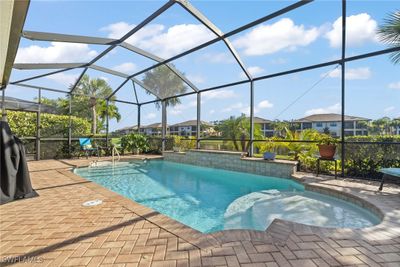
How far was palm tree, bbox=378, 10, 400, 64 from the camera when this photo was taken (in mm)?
4797

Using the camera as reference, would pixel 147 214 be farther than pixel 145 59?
No

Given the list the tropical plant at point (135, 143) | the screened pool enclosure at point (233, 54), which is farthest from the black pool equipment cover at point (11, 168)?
the tropical plant at point (135, 143)

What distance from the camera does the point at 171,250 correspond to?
2203 millimetres

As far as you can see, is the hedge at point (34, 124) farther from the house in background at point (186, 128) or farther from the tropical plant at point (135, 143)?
the house in background at point (186, 128)

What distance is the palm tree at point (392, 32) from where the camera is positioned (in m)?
4.80

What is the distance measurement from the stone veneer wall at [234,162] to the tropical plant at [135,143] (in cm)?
173

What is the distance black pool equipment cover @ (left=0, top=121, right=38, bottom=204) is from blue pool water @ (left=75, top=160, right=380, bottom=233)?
207 centimetres

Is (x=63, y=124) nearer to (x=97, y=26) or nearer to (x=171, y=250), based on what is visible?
(x=97, y=26)

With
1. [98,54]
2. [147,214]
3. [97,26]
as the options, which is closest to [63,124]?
[98,54]

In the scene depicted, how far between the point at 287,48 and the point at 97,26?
218 inches

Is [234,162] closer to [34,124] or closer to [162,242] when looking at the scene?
[162,242]

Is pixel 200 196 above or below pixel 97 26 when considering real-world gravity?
below

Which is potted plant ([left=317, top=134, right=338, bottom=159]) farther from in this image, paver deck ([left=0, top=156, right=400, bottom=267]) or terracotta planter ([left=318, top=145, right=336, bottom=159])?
paver deck ([left=0, top=156, right=400, bottom=267])

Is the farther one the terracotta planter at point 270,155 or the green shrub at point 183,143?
the green shrub at point 183,143
